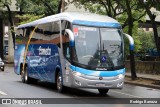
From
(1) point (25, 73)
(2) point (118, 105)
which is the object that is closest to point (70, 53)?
(2) point (118, 105)

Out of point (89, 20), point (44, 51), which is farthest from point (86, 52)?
point (44, 51)

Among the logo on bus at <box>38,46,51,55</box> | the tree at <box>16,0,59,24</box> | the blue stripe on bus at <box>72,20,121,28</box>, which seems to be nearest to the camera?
the blue stripe on bus at <box>72,20,121,28</box>

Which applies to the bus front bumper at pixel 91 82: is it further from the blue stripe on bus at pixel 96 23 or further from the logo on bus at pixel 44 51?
the logo on bus at pixel 44 51

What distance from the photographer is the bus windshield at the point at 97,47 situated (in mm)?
16500

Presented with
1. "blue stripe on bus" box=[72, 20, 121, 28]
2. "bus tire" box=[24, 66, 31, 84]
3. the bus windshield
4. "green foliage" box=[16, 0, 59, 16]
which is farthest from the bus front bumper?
"green foliage" box=[16, 0, 59, 16]

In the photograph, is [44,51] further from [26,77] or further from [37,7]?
[37,7]

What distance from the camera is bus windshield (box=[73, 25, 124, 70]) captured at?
16.5m

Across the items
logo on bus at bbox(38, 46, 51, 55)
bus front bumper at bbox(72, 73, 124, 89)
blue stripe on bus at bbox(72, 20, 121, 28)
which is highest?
blue stripe on bus at bbox(72, 20, 121, 28)

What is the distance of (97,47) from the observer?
54.6 ft

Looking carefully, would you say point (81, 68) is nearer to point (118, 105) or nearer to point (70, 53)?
point (70, 53)

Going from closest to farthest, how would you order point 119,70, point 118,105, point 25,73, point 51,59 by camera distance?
point 118,105
point 119,70
point 51,59
point 25,73

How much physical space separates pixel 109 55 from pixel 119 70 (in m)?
0.72

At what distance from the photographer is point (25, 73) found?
934 inches

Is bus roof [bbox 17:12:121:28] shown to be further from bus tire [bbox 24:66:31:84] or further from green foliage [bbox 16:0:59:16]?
green foliage [bbox 16:0:59:16]
